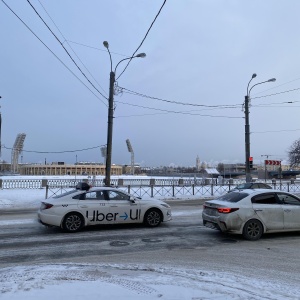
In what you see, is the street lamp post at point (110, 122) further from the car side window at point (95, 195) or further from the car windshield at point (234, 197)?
the car windshield at point (234, 197)

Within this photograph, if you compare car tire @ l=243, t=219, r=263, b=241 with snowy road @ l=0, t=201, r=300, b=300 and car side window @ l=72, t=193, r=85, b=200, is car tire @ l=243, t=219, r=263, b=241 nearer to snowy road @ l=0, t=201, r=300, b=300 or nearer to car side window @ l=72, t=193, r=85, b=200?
snowy road @ l=0, t=201, r=300, b=300

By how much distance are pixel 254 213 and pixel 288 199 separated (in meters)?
1.48

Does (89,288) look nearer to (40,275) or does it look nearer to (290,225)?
(40,275)

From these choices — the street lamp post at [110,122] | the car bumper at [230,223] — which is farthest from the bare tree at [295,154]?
the car bumper at [230,223]

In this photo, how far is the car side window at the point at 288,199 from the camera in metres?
10.7

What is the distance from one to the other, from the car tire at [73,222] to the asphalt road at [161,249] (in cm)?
25

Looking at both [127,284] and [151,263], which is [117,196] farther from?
[127,284]

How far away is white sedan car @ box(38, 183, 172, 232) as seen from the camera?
10.9m

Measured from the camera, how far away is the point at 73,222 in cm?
1109

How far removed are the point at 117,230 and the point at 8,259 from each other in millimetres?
4390

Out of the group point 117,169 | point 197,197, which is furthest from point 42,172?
point 197,197

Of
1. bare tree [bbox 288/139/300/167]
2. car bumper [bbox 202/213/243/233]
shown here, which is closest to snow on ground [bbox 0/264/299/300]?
car bumper [bbox 202/213/243/233]

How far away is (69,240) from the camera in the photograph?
32.0 ft

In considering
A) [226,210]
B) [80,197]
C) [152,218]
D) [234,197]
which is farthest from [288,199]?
[80,197]
